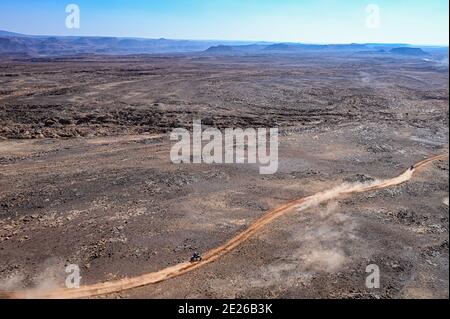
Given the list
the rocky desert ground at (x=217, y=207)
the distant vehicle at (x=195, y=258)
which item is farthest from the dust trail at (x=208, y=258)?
the rocky desert ground at (x=217, y=207)

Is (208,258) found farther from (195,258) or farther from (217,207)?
(217,207)

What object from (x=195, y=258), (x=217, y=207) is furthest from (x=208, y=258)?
(x=217, y=207)

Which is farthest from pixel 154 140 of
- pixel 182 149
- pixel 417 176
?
pixel 417 176

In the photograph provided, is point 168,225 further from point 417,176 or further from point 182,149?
point 417,176

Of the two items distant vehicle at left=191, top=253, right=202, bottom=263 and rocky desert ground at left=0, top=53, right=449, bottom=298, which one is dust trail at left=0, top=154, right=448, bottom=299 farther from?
rocky desert ground at left=0, top=53, right=449, bottom=298

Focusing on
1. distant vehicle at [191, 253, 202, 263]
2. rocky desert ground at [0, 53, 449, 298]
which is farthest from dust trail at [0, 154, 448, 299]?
rocky desert ground at [0, 53, 449, 298]

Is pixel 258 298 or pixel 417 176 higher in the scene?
pixel 417 176

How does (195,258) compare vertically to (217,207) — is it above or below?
below
